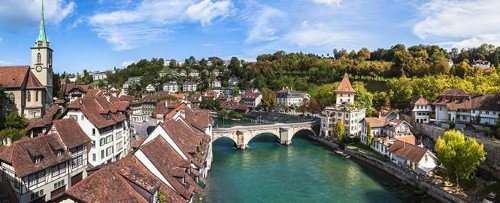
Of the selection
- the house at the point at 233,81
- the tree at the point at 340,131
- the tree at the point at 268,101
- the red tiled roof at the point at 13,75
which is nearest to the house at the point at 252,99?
the tree at the point at 268,101

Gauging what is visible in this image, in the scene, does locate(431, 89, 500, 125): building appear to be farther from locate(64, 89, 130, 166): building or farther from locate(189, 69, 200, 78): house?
locate(189, 69, 200, 78): house

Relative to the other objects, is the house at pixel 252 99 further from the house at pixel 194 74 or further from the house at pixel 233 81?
the house at pixel 194 74

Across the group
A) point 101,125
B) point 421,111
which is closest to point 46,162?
point 101,125

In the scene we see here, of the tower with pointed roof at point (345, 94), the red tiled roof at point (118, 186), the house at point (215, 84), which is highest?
the house at point (215, 84)

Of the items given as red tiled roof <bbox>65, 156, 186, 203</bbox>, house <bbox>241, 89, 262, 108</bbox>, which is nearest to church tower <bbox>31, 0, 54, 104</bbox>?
red tiled roof <bbox>65, 156, 186, 203</bbox>

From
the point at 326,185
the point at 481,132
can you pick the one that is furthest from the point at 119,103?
the point at 481,132

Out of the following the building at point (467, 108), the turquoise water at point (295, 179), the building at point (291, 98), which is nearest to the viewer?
the turquoise water at point (295, 179)

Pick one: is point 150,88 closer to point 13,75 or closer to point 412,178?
point 13,75
